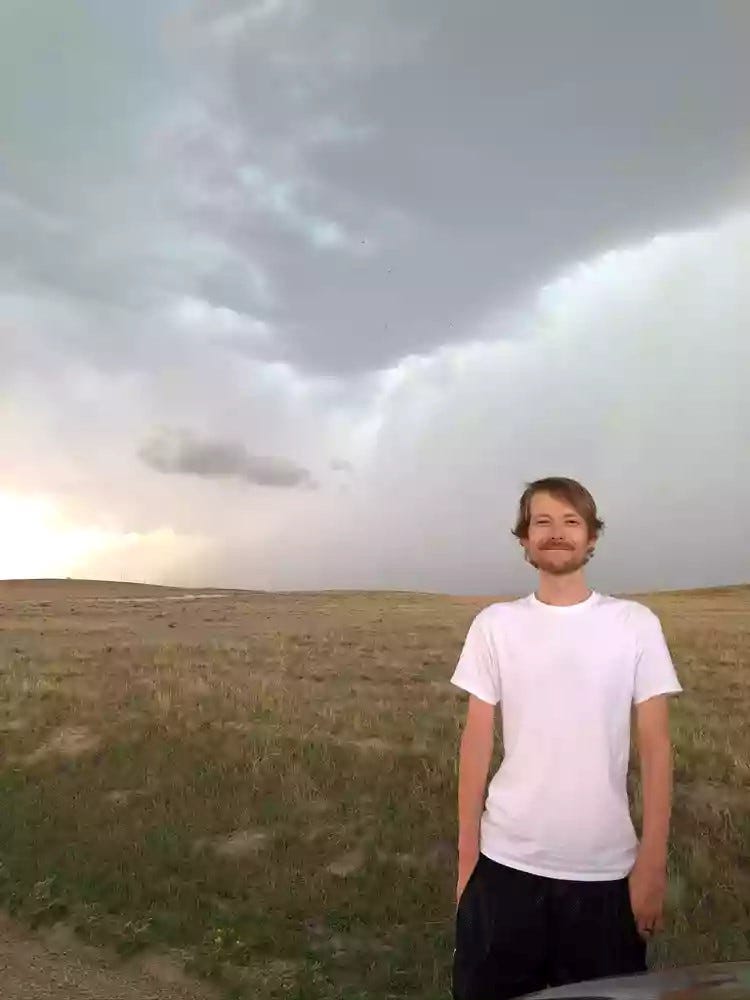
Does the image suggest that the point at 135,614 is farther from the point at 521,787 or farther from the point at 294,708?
the point at 521,787

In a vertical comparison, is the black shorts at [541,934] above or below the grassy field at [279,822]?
above

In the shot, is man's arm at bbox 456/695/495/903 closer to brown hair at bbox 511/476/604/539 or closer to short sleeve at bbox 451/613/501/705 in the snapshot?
short sleeve at bbox 451/613/501/705

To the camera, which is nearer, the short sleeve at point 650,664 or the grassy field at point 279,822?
Answer: the short sleeve at point 650,664

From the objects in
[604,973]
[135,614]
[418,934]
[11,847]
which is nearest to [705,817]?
[418,934]

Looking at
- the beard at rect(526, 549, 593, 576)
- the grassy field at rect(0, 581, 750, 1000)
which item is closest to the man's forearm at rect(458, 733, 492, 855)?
the beard at rect(526, 549, 593, 576)

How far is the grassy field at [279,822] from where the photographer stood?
18.0ft

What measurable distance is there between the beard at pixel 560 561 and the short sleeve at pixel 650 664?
0.86 ft

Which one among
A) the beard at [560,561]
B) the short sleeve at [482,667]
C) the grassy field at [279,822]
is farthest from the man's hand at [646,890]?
the grassy field at [279,822]

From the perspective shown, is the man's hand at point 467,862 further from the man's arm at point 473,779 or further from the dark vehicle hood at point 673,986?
the dark vehicle hood at point 673,986

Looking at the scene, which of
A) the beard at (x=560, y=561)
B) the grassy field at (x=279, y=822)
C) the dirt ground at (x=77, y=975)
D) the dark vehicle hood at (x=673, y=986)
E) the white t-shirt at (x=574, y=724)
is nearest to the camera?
the dark vehicle hood at (x=673, y=986)

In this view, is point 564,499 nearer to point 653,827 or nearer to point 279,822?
point 653,827

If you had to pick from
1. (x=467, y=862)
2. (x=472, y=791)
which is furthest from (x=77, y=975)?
(x=472, y=791)

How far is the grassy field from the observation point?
547 cm

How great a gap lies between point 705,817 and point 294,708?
20.0 feet
